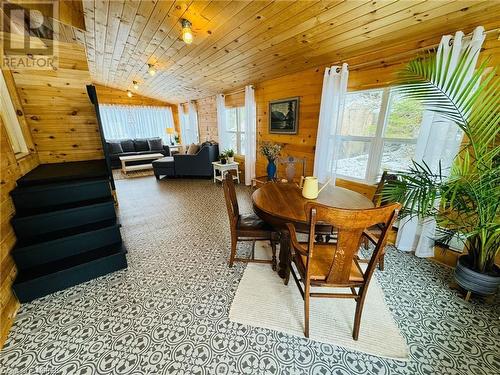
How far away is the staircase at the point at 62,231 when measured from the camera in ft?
5.36

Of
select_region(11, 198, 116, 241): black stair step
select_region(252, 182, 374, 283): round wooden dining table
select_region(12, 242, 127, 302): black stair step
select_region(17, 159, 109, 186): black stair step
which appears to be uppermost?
select_region(17, 159, 109, 186): black stair step

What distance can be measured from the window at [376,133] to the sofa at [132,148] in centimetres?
608

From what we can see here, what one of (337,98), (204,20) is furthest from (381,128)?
(204,20)

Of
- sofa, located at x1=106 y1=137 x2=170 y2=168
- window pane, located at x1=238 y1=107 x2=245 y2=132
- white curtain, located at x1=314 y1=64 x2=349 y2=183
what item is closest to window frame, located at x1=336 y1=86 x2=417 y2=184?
white curtain, located at x1=314 y1=64 x2=349 y2=183

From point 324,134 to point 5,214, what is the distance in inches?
131

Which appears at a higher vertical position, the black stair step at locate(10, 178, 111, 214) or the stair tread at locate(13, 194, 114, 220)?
the black stair step at locate(10, 178, 111, 214)

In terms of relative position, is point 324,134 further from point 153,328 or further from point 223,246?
point 153,328

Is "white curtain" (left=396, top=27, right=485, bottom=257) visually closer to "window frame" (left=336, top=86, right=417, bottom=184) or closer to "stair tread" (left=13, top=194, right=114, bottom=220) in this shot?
"window frame" (left=336, top=86, right=417, bottom=184)

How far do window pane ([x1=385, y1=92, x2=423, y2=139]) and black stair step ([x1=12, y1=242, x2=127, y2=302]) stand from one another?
3.16 m

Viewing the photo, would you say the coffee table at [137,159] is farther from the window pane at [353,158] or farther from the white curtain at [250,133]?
the window pane at [353,158]

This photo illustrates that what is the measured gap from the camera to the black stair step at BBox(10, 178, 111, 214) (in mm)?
1713

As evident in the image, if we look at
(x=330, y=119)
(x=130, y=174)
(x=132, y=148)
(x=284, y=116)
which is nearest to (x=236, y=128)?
(x=284, y=116)

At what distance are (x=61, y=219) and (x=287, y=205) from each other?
2054 millimetres

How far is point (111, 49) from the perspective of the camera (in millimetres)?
3359
